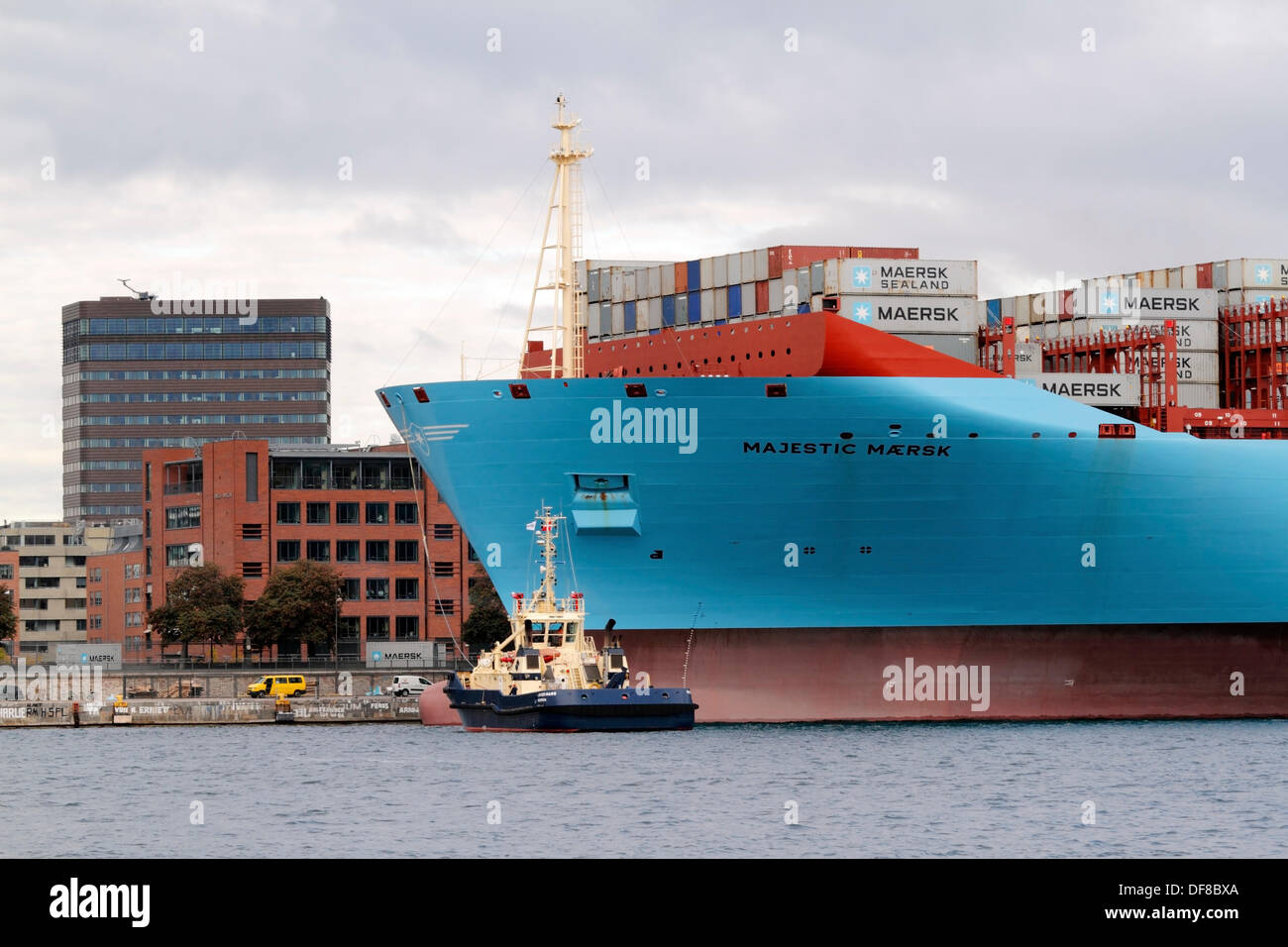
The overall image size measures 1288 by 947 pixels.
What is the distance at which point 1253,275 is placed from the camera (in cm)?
6625

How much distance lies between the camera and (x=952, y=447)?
53656 millimetres

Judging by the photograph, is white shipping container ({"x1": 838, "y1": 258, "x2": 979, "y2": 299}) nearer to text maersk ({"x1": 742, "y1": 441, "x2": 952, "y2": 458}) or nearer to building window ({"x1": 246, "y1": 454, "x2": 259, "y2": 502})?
text maersk ({"x1": 742, "y1": 441, "x2": 952, "y2": 458})

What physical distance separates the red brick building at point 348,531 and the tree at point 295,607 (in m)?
8.57

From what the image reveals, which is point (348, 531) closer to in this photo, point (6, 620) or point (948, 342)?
point (6, 620)

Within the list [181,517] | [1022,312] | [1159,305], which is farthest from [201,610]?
[1159,305]

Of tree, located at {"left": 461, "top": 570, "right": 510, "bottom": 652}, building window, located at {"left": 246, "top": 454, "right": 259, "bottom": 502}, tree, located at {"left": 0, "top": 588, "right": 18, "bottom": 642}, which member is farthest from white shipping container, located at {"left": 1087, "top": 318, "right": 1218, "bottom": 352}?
tree, located at {"left": 0, "top": 588, "right": 18, "bottom": 642}

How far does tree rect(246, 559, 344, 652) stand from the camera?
114938mm

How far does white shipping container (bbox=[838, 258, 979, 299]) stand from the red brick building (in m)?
72.5

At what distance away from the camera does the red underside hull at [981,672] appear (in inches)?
2128

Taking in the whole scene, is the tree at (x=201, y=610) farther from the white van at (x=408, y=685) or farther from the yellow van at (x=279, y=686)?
the white van at (x=408, y=685)

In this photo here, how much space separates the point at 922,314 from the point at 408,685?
44547 mm
